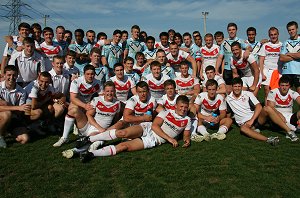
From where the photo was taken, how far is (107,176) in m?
4.05

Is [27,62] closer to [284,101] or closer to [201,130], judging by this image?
[201,130]

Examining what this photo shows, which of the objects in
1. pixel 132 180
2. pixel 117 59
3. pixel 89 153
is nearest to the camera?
pixel 132 180

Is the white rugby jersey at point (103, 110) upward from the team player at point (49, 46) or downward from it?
downward

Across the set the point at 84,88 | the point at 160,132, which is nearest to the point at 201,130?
the point at 160,132

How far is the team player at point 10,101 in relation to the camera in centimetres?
548

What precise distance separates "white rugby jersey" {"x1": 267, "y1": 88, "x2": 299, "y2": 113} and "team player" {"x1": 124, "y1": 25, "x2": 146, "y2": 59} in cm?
404

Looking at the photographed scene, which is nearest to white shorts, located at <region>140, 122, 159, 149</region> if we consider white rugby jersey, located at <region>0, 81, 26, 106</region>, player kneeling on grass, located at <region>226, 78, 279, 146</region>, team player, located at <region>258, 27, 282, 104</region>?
player kneeling on grass, located at <region>226, 78, 279, 146</region>

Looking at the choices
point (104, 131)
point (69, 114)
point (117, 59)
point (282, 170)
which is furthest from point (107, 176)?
point (117, 59)

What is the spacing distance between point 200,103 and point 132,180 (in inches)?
122

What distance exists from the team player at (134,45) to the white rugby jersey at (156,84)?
204 centimetres

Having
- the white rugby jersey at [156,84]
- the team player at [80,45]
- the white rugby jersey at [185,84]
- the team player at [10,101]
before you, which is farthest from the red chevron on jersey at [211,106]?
the team player at [10,101]

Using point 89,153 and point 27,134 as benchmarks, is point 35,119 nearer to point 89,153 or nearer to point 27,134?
point 27,134

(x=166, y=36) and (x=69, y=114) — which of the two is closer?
(x=69, y=114)

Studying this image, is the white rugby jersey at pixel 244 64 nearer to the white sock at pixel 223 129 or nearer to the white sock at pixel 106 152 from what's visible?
the white sock at pixel 223 129
